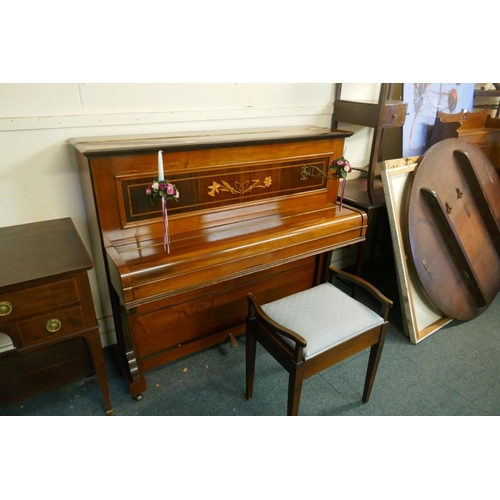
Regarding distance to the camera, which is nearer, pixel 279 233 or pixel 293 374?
pixel 293 374

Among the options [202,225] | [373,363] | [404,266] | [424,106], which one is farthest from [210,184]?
[424,106]

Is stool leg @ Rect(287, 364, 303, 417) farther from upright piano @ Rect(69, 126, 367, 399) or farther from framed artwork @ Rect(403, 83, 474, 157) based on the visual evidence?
framed artwork @ Rect(403, 83, 474, 157)

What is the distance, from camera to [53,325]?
1.47 metres

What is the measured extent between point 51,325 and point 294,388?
3.34ft

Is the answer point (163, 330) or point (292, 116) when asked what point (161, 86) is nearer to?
point (292, 116)

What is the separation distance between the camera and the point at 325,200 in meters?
2.18

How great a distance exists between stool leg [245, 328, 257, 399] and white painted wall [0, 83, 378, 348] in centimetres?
92

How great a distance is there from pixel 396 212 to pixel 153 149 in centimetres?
151

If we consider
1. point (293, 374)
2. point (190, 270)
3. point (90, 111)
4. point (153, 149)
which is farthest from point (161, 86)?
point (293, 374)

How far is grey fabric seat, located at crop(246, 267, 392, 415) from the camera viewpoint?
4.97ft

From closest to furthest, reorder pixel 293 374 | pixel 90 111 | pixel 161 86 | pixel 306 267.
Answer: pixel 293 374 < pixel 90 111 < pixel 161 86 < pixel 306 267

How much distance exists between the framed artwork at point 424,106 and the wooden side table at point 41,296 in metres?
2.30

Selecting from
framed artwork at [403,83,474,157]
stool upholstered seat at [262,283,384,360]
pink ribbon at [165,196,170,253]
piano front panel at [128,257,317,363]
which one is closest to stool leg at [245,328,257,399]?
stool upholstered seat at [262,283,384,360]

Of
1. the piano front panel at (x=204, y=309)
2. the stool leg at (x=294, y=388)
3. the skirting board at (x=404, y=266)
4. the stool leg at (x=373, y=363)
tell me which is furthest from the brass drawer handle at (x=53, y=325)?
the skirting board at (x=404, y=266)
